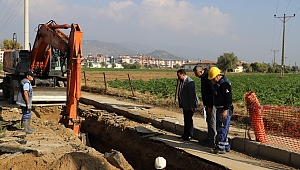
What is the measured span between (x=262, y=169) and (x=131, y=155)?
430 cm

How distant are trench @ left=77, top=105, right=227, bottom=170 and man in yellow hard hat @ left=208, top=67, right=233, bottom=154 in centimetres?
70

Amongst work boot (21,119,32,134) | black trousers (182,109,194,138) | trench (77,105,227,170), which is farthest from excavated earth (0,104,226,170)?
black trousers (182,109,194,138)

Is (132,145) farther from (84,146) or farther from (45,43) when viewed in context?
(45,43)

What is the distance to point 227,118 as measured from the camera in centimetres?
697

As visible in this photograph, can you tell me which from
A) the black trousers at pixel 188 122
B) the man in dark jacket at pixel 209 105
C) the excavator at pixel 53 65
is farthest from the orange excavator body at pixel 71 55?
the man in dark jacket at pixel 209 105

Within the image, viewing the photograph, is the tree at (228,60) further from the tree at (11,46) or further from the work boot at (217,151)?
the work boot at (217,151)

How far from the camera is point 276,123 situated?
25.7 feet

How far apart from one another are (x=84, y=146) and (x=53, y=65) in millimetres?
6665

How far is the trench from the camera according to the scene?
732 cm

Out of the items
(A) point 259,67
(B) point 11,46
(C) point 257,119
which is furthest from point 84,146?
(A) point 259,67

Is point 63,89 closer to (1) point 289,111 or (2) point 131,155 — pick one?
(2) point 131,155

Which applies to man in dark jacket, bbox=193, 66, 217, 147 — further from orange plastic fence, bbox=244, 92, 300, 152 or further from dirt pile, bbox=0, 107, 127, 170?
dirt pile, bbox=0, 107, 127, 170

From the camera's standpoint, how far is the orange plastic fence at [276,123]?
7.36 m

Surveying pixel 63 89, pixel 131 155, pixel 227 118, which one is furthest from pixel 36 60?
pixel 227 118
